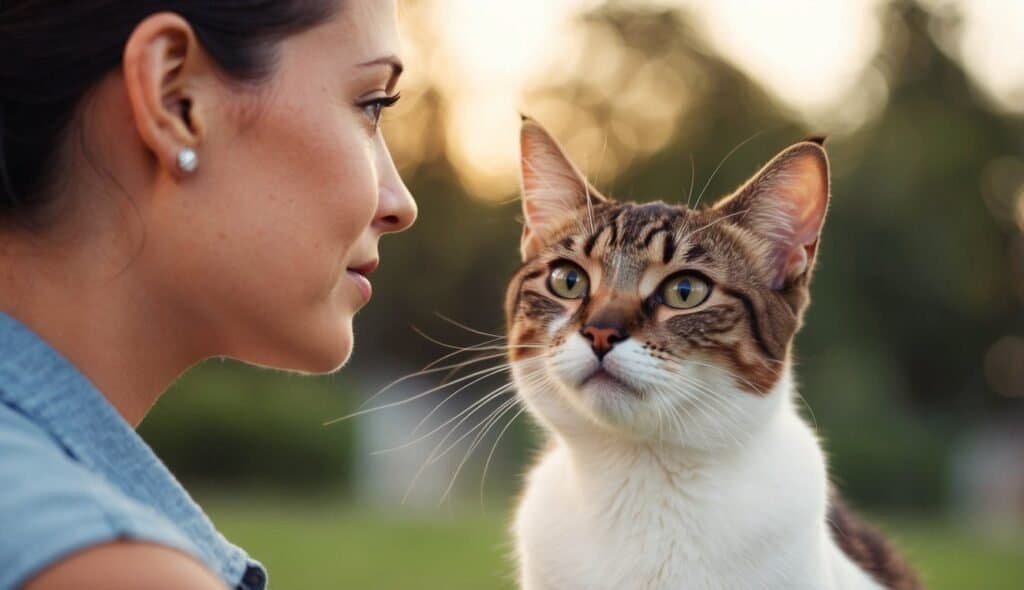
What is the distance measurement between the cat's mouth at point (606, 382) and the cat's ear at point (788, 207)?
40 cm

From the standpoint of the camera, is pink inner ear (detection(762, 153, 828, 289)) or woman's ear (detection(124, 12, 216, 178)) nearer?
woman's ear (detection(124, 12, 216, 178))

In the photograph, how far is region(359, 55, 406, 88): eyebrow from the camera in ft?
4.65

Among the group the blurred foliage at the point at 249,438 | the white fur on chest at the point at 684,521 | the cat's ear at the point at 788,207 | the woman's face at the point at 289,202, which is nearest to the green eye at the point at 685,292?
the cat's ear at the point at 788,207

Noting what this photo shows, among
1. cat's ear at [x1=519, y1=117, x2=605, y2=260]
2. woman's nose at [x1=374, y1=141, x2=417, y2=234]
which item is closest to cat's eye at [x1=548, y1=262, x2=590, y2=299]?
cat's ear at [x1=519, y1=117, x2=605, y2=260]

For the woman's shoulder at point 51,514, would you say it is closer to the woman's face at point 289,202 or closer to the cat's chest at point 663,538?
the woman's face at point 289,202

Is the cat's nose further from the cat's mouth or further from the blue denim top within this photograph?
the blue denim top

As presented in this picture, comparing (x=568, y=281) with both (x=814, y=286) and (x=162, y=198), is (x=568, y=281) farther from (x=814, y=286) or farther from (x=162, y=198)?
(x=814, y=286)

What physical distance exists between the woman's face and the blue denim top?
0.69 feet

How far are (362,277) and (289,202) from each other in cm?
25

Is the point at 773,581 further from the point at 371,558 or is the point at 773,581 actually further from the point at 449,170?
the point at 449,170

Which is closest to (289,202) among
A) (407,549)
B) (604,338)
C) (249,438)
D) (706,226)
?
(604,338)

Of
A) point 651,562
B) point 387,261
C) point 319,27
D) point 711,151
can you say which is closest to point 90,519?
point 319,27

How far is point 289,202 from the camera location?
1318 mm

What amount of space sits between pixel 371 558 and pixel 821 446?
3.84m
